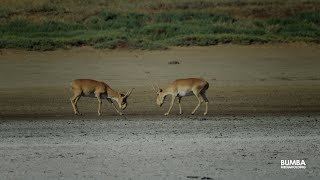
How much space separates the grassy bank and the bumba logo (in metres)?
15.1

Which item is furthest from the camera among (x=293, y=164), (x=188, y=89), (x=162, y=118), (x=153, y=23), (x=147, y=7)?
(x=147, y=7)

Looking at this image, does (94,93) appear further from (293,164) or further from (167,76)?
(293,164)

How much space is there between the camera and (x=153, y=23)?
A: 35094mm

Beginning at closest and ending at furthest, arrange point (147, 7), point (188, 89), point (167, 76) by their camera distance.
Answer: point (188, 89) < point (167, 76) < point (147, 7)

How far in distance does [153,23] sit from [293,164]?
2242cm

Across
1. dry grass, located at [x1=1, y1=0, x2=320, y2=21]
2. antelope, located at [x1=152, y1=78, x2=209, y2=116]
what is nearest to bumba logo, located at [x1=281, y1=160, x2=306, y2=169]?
antelope, located at [x1=152, y1=78, x2=209, y2=116]

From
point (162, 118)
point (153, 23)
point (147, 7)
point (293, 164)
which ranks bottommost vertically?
point (293, 164)

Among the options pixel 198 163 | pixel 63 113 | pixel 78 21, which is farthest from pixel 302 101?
pixel 78 21

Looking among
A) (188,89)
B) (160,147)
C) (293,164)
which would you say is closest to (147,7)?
(188,89)

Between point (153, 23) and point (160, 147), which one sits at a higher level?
point (153, 23)

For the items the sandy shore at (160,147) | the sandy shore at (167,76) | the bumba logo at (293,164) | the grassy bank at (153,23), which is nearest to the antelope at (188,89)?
the sandy shore at (167,76)

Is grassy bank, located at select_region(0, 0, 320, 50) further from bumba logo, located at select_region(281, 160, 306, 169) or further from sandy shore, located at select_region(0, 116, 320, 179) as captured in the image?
bumba logo, located at select_region(281, 160, 306, 169)

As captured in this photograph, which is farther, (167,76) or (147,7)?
(147,7)

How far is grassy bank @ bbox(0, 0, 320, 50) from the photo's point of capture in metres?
29.4
